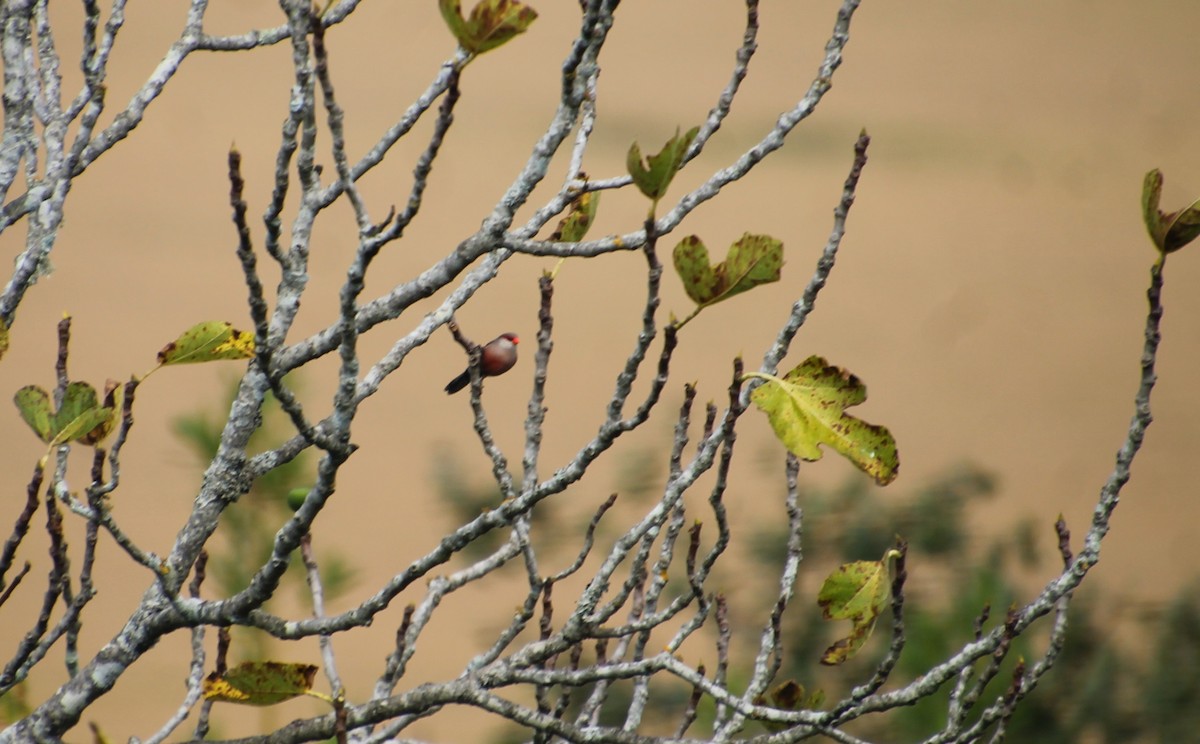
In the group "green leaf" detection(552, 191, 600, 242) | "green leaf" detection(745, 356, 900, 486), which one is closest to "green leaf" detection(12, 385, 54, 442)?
"green leaf" detection(552, 191, 600, 242)

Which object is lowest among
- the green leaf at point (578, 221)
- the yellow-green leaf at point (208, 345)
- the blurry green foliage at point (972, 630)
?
the yellow-green leaf at point (208, 345)

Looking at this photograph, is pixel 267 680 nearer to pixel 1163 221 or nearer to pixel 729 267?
pixel 729 267

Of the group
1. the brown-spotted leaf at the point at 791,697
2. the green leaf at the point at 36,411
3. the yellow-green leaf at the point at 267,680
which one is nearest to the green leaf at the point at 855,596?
the brown-spotted leaf at the point at 791,697

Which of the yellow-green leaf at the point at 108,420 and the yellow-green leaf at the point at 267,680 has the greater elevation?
the yellow-green leaf at the point at 108,420

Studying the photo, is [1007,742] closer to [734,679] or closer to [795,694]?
[734,679]

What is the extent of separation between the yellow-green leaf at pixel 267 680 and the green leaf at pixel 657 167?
1.74 feet

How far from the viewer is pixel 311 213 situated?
111 cm

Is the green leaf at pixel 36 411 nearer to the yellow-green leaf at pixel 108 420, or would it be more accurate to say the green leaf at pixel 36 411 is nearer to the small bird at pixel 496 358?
the yellow-green leaf at pixel 108 420

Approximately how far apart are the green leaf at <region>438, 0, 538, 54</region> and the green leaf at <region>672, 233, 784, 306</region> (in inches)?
7.4

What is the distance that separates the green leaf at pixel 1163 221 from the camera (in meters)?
0.91

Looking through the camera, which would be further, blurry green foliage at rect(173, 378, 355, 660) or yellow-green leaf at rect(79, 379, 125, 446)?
blurry green foliage at rect(173, 378, 355, 660)

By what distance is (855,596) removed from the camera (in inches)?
43.1

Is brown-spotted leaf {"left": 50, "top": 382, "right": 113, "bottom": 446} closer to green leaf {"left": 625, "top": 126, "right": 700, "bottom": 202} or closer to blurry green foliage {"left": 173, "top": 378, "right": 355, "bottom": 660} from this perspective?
green leaf {"left": 625, "top": 126, "right": 700, "bottom": 202}

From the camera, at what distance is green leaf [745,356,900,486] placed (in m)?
0.94
